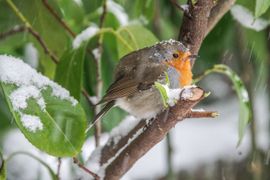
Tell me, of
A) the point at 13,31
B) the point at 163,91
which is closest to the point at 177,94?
the point at 163,91

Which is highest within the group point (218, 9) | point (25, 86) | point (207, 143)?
point (25, 86)

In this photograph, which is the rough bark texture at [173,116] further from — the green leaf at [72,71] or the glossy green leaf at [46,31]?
the glossy green leaf at [46,31]

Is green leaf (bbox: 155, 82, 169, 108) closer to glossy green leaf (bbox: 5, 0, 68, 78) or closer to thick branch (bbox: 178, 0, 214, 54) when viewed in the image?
thick branch (bbox: 178, 0, 214, 54)

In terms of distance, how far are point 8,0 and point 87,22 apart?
585 millimetres

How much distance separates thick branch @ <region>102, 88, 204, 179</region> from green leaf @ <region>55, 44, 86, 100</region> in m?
0.28

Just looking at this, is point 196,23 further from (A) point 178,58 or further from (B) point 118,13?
(B) point 118,13

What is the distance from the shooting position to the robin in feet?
7.83

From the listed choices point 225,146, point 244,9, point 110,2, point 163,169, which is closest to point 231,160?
point 225,146

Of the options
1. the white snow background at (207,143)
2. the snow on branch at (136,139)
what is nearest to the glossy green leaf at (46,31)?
the snow on branch at (136,139)

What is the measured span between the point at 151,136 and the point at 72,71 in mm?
521

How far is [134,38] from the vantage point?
260 centimetres

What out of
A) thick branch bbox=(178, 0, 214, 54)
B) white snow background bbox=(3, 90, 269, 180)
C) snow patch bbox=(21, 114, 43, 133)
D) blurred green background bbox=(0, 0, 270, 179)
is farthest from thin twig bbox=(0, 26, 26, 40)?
white snow background bbox=(3, 90, 269, 180)

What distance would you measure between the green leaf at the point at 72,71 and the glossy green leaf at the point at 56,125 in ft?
1.10

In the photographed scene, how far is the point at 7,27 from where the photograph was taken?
8.95 feet
